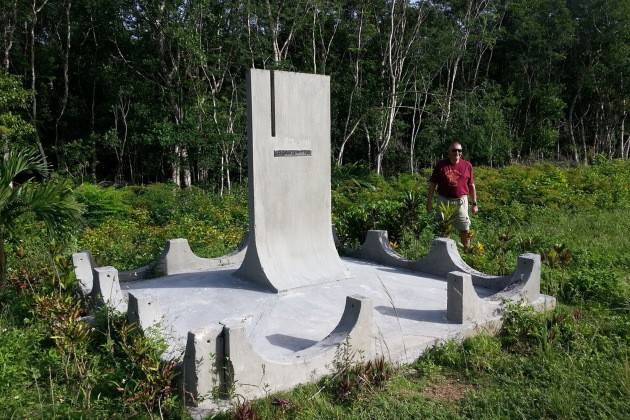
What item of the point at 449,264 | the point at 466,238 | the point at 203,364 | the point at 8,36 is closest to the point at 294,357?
the point at 203,364

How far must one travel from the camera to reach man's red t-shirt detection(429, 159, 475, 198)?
775cm

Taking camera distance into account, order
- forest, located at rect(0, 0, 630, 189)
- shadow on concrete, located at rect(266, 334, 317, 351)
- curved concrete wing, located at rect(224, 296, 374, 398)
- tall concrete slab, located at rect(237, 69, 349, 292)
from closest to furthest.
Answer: curved concrete wing, located at rect(224, 296, 374, 398) < shadow on concrete, located at rect(266, 334, 317, 351) < tall concrete slab, located at rect(237, 69, 349, 292) < forest, located at rect(0, 0, 630, 189)

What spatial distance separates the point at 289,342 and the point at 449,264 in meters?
2.71

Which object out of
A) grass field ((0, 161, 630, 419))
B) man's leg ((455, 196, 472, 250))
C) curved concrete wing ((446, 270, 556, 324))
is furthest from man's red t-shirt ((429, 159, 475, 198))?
curved concrete wing ((446, 270, 556, 324))

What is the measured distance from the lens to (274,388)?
3.76m

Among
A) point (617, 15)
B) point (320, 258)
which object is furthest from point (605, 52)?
point (320, 258)

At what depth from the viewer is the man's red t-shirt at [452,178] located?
25.4 feet

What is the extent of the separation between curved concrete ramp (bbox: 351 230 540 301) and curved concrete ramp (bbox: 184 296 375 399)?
214 cm

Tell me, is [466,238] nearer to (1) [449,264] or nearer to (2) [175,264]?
(1) [449,264]

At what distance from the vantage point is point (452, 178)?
7754 mm

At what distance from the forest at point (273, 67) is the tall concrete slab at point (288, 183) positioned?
33.1 feet

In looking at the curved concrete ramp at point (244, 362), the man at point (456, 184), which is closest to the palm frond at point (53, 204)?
the curved concrete ramp at point (244, 362)

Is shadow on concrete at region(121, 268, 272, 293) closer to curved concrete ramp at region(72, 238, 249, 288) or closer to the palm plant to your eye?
curved concrete ramp at region(72, 238, 249, 288)

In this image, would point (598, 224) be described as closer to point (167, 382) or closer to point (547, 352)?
point (547, 352)
